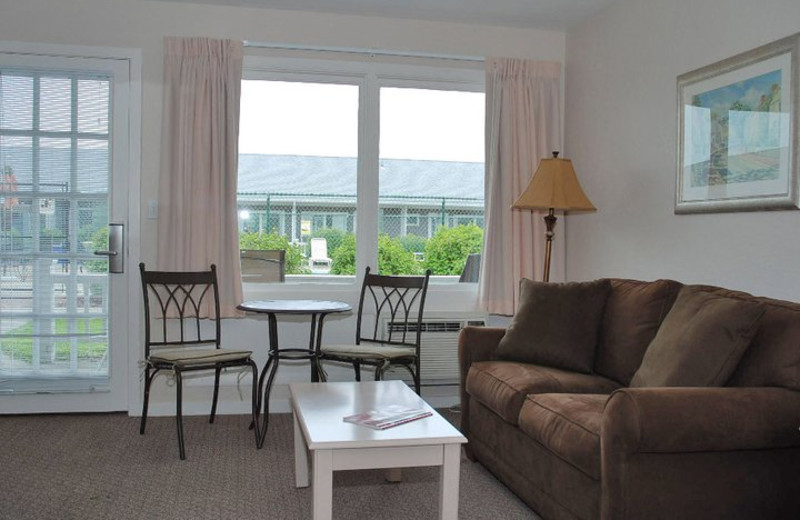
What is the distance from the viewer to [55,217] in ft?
14.1

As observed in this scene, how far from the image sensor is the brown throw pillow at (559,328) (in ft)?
11.1

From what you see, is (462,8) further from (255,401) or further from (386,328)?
(255,401)

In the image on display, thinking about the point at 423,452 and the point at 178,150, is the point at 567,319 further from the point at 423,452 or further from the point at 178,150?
the point at 178,150

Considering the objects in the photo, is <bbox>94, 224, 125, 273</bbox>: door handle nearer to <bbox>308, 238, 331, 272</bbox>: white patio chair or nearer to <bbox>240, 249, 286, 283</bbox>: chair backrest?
<bbox>240, 249, 286, 283</bbox>: chair backrest

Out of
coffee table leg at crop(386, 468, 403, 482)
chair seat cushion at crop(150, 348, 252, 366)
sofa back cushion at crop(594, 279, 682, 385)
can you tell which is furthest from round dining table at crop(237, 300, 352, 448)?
sofa back cushion at crop(594, 279, 682, 385)

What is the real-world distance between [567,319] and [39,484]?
2456mm

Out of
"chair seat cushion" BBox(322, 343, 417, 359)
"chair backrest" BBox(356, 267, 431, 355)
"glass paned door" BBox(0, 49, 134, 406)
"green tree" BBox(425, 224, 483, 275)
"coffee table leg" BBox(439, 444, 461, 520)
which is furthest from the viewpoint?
"green tree" BBox(425, 224, 483, 275)

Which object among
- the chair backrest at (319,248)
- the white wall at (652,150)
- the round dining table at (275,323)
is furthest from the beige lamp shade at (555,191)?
the chair backrest at (319,248)

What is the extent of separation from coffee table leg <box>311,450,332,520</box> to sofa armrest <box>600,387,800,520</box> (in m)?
0.86

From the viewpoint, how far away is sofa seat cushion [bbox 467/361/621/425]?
9.80ft

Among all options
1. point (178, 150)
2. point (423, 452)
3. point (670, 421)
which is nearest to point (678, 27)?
point (670, 421)

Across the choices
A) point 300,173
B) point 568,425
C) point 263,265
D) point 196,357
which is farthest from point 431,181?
point 568,425

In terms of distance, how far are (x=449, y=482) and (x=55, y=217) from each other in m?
3.04

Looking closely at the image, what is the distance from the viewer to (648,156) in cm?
391
